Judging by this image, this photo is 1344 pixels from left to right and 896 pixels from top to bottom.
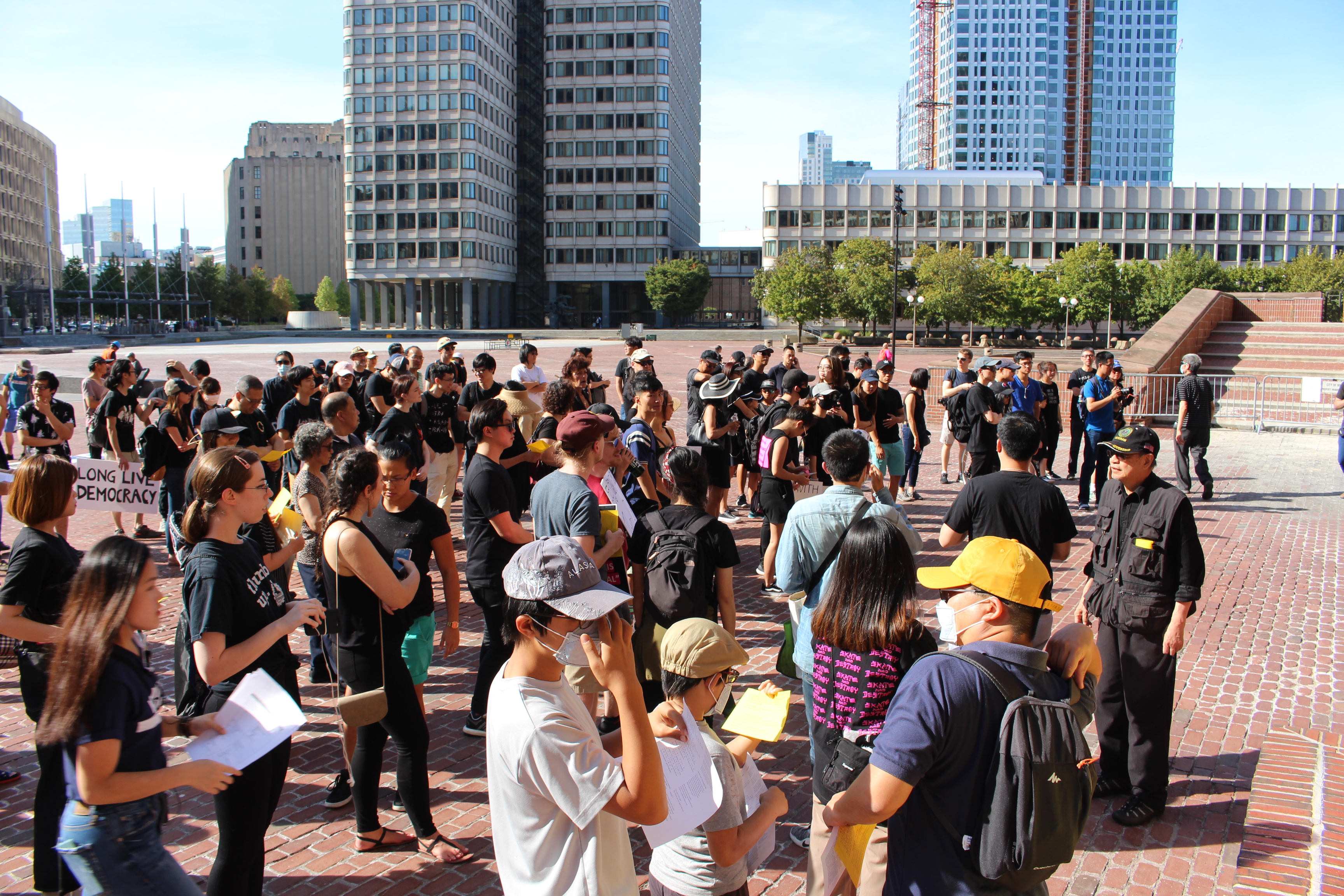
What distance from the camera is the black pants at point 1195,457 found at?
12.3 m

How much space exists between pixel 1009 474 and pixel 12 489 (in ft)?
15.5

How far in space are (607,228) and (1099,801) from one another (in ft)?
316

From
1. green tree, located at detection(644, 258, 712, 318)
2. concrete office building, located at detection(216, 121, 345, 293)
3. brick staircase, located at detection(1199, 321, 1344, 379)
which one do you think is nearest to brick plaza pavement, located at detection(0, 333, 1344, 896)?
brick staircase, located at detection(1199, 321, 1344, 379)

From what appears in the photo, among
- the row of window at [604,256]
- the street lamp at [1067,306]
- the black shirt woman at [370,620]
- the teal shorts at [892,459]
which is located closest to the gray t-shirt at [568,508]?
the black shirt woman at [370,620]

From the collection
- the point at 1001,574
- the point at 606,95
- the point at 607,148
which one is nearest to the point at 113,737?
the point at 1001,574

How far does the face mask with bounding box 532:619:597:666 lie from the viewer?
88.2 inches

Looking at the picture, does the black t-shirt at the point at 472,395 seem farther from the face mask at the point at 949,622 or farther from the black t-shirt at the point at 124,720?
the face mask at the point at 949,622

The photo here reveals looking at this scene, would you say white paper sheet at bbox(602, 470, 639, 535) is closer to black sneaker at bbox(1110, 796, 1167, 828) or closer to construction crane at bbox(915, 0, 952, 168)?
black sneaker at bbox(1110, 796, 1167, 828)

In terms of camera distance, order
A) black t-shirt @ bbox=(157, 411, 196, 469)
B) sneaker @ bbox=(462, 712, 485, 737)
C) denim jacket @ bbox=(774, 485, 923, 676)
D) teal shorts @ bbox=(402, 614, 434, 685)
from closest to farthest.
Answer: teal shorts @ bbox=(402, 614, 434, 685) < denim jacket @ bbox=(774, 485, 923, 676) < sneaker @ bbox=(462, 712, 485, 737) < black t-shirt @ bbox=(157, 411, 196, 469)

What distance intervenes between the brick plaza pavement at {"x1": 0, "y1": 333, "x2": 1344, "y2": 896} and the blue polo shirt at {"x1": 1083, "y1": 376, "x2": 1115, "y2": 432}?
169 cm

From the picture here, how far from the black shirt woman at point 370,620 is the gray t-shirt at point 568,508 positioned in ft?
2.79

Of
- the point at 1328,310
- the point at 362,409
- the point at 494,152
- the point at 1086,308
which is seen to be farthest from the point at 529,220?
the point at 362,409

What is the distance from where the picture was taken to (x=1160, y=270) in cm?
7994

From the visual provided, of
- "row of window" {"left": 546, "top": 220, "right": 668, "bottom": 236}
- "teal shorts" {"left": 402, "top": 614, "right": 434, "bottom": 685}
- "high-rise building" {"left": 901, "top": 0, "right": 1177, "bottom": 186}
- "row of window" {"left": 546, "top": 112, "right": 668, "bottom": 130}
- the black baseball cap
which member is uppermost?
"high-rise building" {"left": 901, "top": 0, "right": 1177, "bottom": 186}
